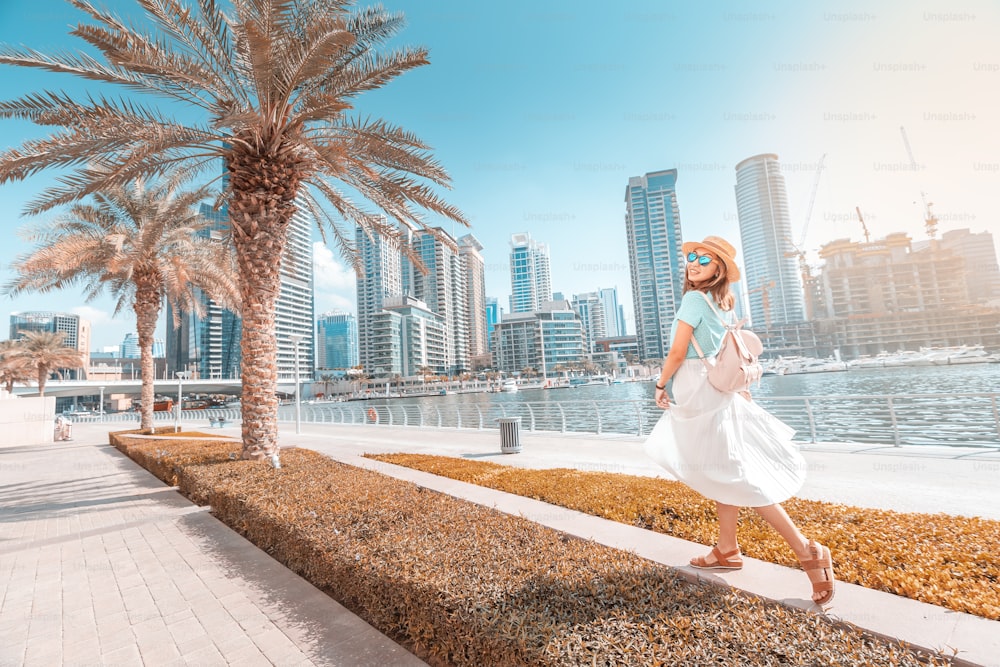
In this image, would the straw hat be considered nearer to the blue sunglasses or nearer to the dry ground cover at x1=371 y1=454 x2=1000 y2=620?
the blue sunglasses

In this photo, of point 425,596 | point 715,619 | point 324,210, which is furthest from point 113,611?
point 324,210

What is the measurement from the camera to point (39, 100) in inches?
262

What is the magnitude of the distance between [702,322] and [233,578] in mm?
4476

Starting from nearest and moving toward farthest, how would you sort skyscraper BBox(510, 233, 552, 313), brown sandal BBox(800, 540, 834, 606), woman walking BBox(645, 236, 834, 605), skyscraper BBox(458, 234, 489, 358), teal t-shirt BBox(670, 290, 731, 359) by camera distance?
brown sandal BBox(800, 540, 834, 606), woman walking BBox(645, 236, 834, 605), teal t-shirt BBox(670, 290, 731, 359), skyscraper BBox(458, 234, 489, 358), skyscraper BBox(510, 233, 552, 313)

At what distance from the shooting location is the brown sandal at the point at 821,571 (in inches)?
90.4

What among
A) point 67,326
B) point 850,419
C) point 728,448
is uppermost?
point 67,326

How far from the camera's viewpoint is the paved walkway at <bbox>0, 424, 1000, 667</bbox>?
2633mm

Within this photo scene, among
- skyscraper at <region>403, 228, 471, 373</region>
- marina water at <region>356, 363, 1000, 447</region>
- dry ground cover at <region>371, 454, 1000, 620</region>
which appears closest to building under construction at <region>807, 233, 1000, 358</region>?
marina water at <region>356, 363, 1000, 447</region>

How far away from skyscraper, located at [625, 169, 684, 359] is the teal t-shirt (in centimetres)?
15563

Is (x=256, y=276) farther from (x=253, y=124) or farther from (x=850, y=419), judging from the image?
(x=850, y=419)

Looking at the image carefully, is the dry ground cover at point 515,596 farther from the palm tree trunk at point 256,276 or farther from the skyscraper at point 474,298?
the skyscraper at point 474,298

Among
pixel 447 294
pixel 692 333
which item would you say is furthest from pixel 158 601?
pixel 447 294

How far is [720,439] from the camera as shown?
8.48ft

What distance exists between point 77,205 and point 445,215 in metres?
14.5
